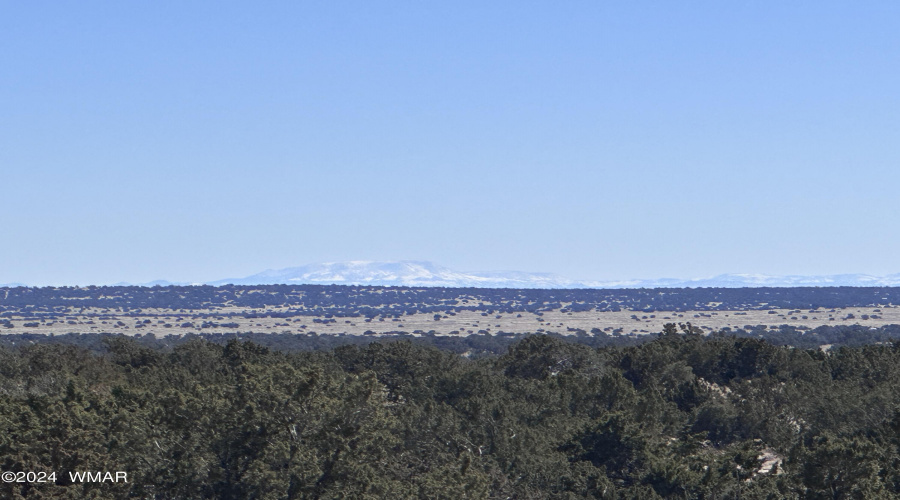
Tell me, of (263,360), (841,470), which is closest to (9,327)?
(263,360)

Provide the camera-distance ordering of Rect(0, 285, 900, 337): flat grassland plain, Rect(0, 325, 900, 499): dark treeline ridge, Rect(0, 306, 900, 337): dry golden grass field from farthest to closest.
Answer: Rect(0, 285, 900, 337): flat grassland plain, Rect(0, 306, 900, 337): dry golden grass field, Rect(0, 325, 900, 499): dark treeline ridge

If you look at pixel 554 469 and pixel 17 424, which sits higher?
pixel 17 424

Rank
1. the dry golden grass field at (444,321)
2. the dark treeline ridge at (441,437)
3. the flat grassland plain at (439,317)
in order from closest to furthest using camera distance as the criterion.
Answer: the dark treeline ridge at (441,437)
the dry golden grass field at (444,321)
the flat grassland plain at (439,317)

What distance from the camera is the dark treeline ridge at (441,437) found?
79.1 feet

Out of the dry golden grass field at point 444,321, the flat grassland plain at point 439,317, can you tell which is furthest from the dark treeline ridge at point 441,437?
the dry golden grass field at point 444,321

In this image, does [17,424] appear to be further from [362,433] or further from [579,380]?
[579,380]

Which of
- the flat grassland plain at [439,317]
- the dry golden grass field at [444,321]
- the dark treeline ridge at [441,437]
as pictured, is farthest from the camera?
the flat grassland plain at [439,317]

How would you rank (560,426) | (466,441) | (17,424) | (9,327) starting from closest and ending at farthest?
1. (17,424)
2. (466,441)
3. (560,426)
4. (9,327)

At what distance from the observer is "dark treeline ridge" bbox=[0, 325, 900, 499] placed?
2411cm

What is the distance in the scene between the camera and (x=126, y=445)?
24734 mm

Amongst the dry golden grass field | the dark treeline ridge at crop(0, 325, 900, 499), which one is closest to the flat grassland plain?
the dry golden grass field

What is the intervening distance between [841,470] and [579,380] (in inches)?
804

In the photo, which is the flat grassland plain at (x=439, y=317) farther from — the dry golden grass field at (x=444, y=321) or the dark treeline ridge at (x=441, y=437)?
the dark treeline ridge at (x=441, y=437)

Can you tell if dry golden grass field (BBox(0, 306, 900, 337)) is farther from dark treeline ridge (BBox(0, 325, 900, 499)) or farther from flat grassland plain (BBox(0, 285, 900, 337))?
dark treeline ridge (BBox(0, 325, 900, 499))
